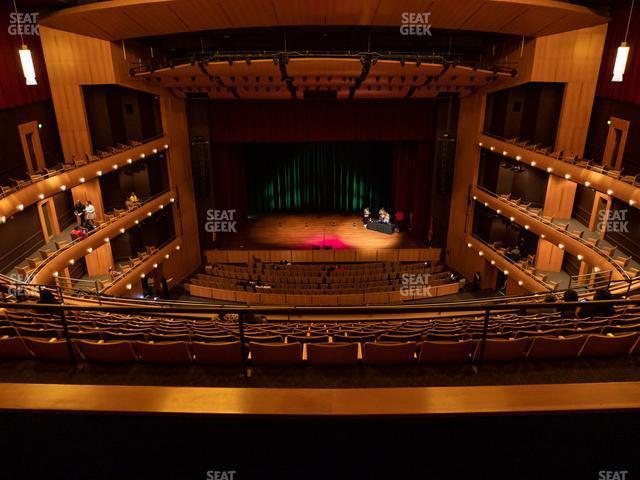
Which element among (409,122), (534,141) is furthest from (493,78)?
(409,122)

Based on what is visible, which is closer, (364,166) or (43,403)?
(43,403)

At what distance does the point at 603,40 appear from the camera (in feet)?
43.6

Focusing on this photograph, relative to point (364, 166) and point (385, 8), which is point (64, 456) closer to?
point (385, 8)

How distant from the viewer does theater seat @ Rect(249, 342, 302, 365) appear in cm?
357

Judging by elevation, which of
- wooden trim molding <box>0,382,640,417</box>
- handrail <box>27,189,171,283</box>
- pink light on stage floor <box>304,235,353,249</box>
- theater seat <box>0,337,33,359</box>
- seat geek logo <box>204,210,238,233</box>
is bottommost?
pink light on stage floor <box>304,235,353,249</box>

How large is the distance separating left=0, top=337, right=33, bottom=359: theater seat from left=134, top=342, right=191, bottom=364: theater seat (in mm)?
942

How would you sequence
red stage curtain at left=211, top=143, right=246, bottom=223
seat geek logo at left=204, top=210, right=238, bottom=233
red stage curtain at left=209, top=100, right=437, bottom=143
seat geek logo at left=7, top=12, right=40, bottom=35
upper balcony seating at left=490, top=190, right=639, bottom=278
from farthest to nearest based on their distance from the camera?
red stage curtain at left=211, top=143, right=246, bottom=223, seat geek logo at left=204, top=210, right=238, bottom=233, red stage curtain at left=209, top=100, right=437, bottom=143, seat geek logo at left=7, top=12, right=40, bottom=35, upper balcony seating at left=490, top=190, right=639, bottom=278

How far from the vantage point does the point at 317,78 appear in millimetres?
14469

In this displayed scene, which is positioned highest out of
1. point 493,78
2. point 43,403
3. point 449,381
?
point 493,78

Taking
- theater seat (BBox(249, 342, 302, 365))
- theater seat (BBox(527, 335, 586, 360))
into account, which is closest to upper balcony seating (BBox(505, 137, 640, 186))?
theater seat (BBox(527, 335, 586, 360))

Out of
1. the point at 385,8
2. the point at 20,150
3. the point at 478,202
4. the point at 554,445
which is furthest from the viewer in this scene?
the point at 478,202

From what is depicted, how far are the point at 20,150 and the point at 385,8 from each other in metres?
10.6

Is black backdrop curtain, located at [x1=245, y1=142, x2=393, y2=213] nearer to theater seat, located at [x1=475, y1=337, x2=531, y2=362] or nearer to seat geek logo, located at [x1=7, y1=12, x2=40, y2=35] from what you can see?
seat geek logo, located at [x1=7, y1=12, x2=40, y2=35]

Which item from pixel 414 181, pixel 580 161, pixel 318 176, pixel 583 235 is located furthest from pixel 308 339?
pixel 318 176
